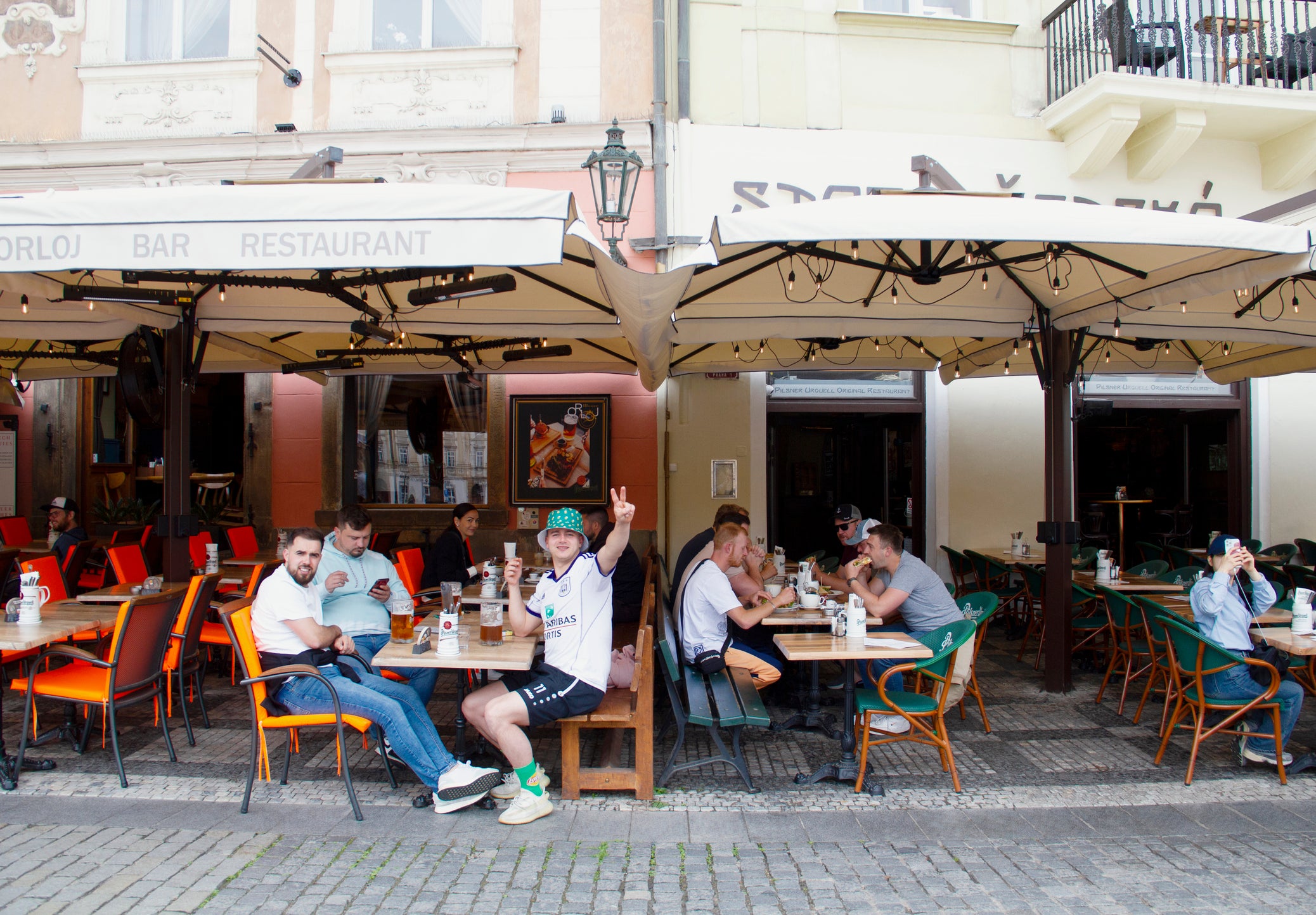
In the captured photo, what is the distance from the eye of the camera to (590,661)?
13.1 feet

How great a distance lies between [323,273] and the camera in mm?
4953

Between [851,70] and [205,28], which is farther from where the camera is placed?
[205,28]

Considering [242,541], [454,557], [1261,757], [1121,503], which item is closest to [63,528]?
[242,541]

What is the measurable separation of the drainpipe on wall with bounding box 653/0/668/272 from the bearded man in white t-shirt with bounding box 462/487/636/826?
17.1 ft

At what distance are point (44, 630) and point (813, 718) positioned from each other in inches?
179

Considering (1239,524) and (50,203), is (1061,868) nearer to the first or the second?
(50,203)

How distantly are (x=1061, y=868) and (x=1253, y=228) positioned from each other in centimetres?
309

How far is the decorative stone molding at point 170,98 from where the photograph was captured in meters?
9.01

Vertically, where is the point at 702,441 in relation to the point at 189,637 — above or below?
above

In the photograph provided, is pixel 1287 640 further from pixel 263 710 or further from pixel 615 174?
pixel 263 710

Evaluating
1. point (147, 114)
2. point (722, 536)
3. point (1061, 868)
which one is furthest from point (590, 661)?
point (147, 114)

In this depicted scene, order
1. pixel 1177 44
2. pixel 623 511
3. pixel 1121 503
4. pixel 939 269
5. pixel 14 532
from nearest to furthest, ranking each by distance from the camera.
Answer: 1. pixel 623 511
2. pixel 939 269
3. pixel 1177 44
4. pixel 14 532
5. pixel 1121 503

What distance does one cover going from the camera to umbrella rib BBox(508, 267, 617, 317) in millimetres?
5055

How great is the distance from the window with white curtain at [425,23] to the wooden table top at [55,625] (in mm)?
6792
